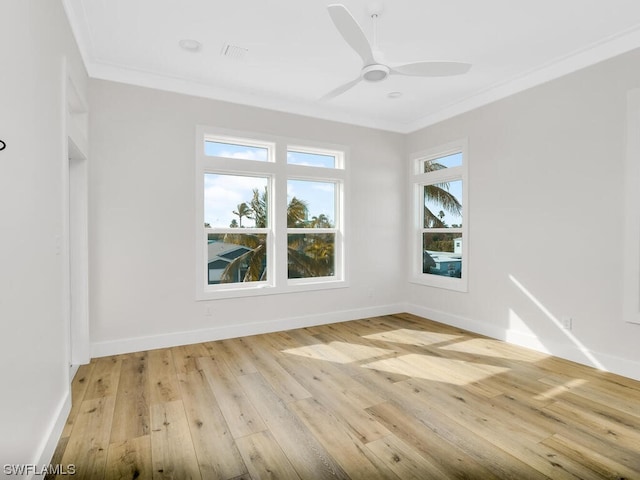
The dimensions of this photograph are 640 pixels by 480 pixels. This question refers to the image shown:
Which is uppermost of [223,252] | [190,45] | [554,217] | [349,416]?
[190,45]

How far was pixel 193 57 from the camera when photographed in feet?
11.1

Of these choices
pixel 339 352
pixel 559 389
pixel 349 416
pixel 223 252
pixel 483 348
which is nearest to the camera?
pixel 349 416

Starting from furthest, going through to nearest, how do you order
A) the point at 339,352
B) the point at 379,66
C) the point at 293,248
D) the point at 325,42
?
1. the point at 293,248
2. the point at 339,352
3. the point at 325,42
4. the point at 379,66

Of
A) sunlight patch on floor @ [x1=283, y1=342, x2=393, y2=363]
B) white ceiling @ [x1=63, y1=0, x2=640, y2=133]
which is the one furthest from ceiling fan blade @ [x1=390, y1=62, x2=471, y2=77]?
sunlight patch on floor @ [x1=283, y1=342, x2=393, y2=363]

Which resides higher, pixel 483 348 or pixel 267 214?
pixel 267 214

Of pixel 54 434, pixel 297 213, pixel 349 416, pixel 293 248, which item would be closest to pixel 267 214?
pixel 297 213

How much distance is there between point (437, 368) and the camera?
325 centimetres

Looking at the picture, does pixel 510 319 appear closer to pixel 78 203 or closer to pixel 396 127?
pixel 396 127

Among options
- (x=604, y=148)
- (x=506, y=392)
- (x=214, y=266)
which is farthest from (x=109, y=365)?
(x=604, y=148)

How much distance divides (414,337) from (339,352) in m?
1.03

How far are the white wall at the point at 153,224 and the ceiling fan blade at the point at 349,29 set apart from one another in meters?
2.20

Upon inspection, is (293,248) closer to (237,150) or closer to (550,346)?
(237,150)

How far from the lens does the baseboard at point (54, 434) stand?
180cm

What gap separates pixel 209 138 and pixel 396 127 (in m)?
2.75
